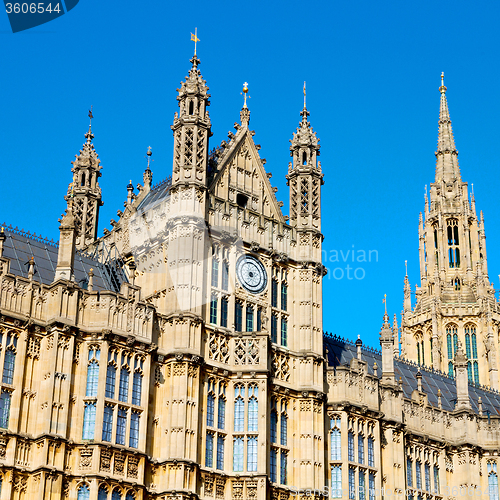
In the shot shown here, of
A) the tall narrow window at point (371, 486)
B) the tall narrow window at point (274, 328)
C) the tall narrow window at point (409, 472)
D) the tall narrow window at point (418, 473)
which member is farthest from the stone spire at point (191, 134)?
the tall narrow window at point (418, 473)

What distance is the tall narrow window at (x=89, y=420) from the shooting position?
4684 centimetres

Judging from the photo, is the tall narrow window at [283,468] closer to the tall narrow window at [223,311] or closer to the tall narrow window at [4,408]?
the tall narrow window at [223,311]

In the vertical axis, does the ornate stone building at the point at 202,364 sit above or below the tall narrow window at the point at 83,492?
above

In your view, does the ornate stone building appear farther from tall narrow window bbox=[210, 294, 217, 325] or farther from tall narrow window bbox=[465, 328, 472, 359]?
tall narrow window bbox=[465, 328, 472, 359]

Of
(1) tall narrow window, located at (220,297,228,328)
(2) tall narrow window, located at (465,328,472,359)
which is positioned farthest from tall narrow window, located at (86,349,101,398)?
(2) tall narrow window, located at (465,328,472,359)

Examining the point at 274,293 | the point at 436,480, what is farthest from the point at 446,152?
the point at 274,293

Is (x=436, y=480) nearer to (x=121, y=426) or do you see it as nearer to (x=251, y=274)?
(x=251, y=274)

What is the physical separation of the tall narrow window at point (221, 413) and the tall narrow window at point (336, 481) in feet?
25.8

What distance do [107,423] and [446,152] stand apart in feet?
241

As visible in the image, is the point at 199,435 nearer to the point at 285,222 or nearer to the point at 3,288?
the point at 3,288

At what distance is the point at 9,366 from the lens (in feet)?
152

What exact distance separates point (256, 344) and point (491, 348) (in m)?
47.6

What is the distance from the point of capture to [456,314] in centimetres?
9894

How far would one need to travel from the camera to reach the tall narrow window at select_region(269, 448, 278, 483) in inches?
2047
